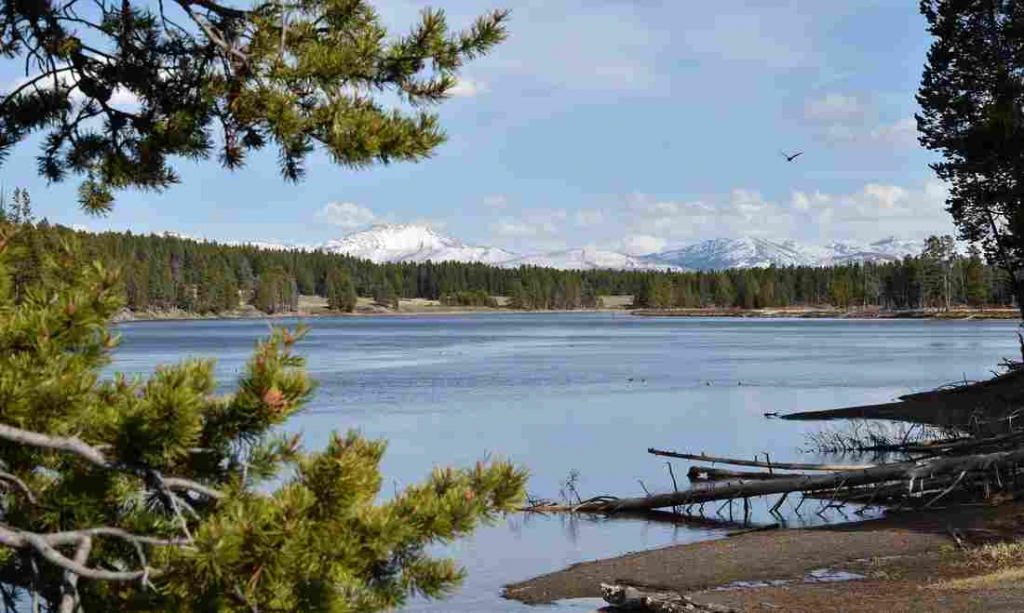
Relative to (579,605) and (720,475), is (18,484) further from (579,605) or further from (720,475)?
(720,475)

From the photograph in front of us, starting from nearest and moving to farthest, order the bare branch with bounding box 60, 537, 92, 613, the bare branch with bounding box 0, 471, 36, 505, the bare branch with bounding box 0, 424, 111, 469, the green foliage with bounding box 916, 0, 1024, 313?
1. the bare branch with bounding box 0, 424, 111, 469
2. the bare branch with bounding box 60, 537, 92, 613
3. the bare branch with bounding box 0, 471, 36, 505
4. the green foliage with bounding box 916, 0, 1024, 313

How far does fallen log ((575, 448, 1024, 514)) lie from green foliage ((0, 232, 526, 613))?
1394cm

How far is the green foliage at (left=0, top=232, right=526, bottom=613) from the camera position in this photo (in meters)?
4.63

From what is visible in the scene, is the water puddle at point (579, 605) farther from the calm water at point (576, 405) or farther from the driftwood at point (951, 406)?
the driftwood at point (951, 406)

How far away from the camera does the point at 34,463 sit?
5508 mm

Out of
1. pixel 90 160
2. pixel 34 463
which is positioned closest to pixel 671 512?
pixel 90 160

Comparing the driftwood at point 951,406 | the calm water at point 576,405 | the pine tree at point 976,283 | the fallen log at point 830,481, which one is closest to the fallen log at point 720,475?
the calm water at point 576,405

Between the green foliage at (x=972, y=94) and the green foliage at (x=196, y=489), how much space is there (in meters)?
22.3

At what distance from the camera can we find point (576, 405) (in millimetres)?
41406

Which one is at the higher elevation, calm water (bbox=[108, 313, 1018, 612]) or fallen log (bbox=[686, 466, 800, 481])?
fallen log (bbox=[686, 466, 800, 481])

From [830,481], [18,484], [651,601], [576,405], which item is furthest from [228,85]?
[576,405]

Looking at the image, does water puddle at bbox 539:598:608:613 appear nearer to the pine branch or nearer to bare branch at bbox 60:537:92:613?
bare branch at bbox 60:537:92:613

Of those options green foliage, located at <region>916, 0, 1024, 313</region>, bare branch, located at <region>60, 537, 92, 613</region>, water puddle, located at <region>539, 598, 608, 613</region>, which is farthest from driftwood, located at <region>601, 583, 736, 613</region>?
green foliage, located at <region>916, 0, 1024, 313</region>

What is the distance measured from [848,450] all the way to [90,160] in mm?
23804
